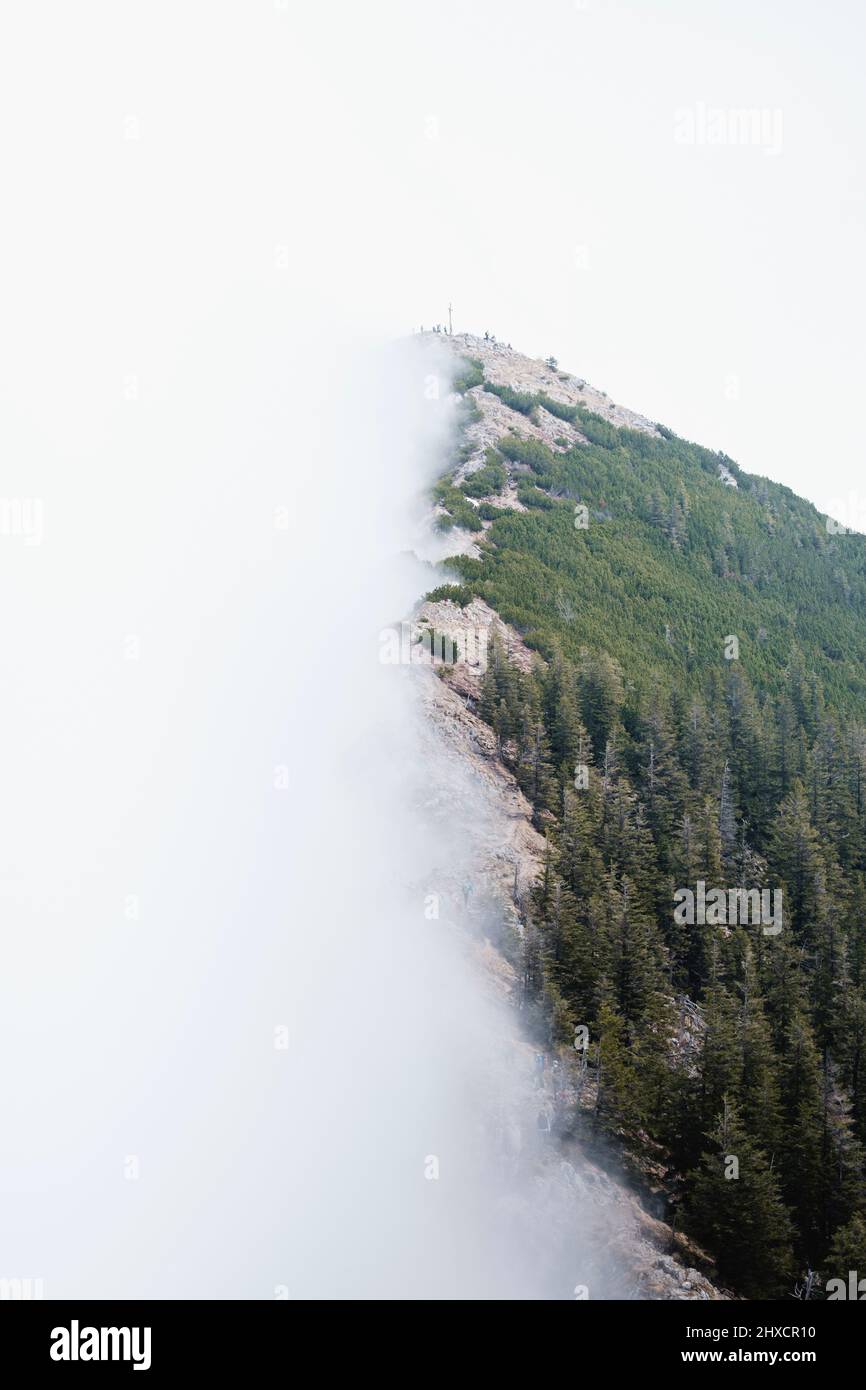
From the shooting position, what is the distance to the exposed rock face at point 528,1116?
4138 cm

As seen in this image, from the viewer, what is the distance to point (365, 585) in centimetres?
9906

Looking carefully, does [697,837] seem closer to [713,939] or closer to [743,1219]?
[713,939]

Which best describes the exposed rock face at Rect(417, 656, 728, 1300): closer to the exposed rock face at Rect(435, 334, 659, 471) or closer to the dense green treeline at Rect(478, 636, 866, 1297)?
the dense green treeline at Rect(478, 636, 866, 1297)

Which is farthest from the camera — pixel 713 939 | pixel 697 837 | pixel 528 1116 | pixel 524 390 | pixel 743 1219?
pixel 524 390

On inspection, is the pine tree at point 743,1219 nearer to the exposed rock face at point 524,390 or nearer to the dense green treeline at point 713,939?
the dense green treeline at point 713,939

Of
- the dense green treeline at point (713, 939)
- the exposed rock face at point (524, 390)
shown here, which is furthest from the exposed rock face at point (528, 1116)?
the exposed rock face at point (524, 390)

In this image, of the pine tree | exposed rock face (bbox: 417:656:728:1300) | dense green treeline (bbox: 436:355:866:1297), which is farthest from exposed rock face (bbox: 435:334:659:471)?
the pine tree

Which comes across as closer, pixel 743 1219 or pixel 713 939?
pixel 743 1219

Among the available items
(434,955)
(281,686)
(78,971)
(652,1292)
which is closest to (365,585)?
(281,686)

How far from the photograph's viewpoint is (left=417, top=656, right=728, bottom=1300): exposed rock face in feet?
136

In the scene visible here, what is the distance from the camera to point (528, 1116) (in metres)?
45.6

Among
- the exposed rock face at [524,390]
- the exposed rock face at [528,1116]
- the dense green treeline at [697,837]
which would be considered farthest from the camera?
the exposed rock face at [524,390]

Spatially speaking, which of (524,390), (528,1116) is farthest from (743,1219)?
(524,390)
